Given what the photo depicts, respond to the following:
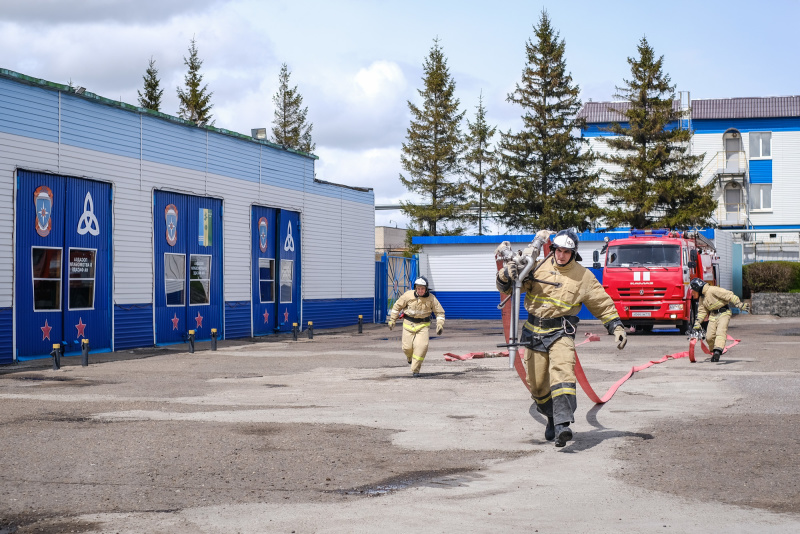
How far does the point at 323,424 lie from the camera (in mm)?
10180

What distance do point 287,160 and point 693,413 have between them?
66.3ft

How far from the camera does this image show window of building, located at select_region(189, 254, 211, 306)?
79.1ft

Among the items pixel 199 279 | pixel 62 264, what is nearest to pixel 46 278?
pixel 62 264

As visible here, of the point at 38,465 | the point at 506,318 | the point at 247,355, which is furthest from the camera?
the point at 247,355

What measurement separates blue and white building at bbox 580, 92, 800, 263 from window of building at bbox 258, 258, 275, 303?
3564 centimetres

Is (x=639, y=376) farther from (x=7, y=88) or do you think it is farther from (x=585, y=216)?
(x=585, y=216)

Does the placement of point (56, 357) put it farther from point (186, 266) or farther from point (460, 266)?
point (460, 266)

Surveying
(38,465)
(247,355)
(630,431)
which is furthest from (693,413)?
(247,355)

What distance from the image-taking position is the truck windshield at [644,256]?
86.5 feet

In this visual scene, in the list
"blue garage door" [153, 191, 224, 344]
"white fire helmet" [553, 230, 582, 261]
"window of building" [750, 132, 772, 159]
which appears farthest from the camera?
"window of building" [750, 132, 772, 159]

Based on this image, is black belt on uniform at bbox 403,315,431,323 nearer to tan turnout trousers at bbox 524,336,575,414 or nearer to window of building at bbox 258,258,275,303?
tan turnout trousers at bbox 524,336,575,414

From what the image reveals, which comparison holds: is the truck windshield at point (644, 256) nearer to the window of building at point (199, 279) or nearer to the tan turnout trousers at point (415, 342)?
the window of building at point (199, 279)

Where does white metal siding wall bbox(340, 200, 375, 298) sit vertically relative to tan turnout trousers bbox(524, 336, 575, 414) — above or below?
above

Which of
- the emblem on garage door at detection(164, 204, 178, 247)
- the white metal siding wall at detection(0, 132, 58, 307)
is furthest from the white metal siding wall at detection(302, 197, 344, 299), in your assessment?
the white metal siding wall at detection(0, 132, 58, 307)
